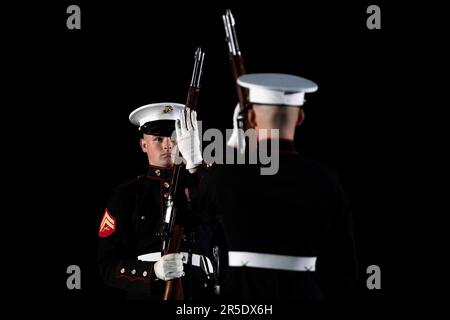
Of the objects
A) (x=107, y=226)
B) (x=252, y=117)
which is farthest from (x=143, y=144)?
(x=252, y=117)

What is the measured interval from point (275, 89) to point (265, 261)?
33.6 inches

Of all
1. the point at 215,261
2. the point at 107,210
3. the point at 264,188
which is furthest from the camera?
the point at 107,210

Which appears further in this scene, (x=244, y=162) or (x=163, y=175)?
(x=163, y=175)

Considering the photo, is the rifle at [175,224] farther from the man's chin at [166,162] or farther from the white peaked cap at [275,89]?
the white peaked cap at [275,89]

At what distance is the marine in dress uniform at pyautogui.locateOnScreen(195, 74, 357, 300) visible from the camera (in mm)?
3977

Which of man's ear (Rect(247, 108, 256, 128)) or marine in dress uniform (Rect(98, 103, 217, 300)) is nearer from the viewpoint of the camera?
man's ear (Rect(247, 108, 256, 128))

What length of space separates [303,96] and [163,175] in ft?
5.20

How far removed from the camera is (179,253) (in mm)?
5043

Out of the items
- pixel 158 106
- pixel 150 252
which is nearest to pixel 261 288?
pixel 150 252

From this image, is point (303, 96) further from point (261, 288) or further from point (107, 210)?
point (107, 210)

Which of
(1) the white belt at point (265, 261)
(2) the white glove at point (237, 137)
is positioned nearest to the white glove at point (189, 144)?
(2) the white glove at point (237, 137)

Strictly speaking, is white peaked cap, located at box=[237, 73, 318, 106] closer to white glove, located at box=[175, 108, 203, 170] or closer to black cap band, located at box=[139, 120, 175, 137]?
white glove, located at box=[175, 108, 203, 170]

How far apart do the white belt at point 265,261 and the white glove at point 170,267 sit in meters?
0.99

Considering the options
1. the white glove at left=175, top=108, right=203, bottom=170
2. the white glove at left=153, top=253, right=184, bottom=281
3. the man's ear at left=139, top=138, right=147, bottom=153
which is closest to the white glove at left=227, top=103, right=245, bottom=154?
the white glove at left=175, top=108, right=203, bottom=170
